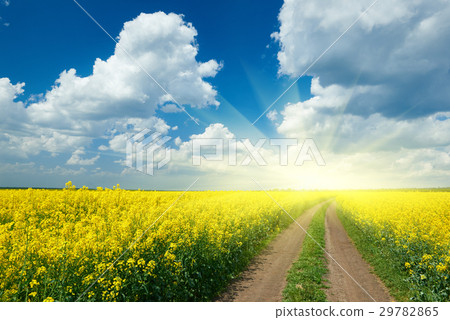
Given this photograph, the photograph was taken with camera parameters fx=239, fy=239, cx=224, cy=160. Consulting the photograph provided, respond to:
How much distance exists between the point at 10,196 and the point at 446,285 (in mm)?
19174

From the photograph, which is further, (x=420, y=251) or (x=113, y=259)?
(x=420, y=251)

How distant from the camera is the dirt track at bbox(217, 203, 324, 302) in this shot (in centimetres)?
757

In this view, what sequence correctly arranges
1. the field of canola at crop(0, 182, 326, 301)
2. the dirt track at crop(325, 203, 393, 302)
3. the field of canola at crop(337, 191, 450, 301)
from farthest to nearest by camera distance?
the dirt track at crop(325, 203, 393, 302) < the field of canola at crop(337, 191, 450, 301) < the field of canola at crop(0, 182, 326, 301)

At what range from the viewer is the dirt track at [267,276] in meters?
7.57

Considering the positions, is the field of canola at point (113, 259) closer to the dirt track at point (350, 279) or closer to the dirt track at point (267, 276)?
the dirt track at point (267, 276)

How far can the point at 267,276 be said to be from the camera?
925 cm

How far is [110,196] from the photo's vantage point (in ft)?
48.9

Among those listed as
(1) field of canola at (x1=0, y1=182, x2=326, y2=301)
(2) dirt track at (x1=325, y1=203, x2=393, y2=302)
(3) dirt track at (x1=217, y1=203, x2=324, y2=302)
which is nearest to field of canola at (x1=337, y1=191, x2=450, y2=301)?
(2) dirt track at (x1=325, y1=203, x2=393, y2=302)

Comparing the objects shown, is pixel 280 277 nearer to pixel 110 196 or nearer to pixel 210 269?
pixel 210 269

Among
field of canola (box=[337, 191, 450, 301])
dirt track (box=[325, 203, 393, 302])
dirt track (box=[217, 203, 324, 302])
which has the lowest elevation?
dirt track (box=[325, 203, 393, 302])

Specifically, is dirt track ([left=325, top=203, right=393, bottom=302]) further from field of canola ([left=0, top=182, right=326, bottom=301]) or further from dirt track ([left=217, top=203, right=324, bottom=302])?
field of canola ([left=0, top=182, right=326, bottom=301])

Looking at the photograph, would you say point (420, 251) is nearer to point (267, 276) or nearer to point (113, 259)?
point (267, 276)

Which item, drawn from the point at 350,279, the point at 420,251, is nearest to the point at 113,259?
the point at 350,279
